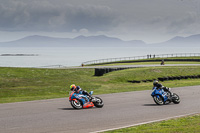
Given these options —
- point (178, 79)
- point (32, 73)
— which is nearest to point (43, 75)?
point (32, 73)

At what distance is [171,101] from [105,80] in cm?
1948

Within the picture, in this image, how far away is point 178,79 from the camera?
1460 inches

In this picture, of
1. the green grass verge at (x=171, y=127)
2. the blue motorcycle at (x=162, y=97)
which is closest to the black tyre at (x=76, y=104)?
the blue motorcycle at (x=162, y=97)

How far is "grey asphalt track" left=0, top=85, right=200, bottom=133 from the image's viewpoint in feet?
36.6

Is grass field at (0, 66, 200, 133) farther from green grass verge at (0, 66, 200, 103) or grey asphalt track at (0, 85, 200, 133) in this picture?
grey asphalt track at (0, 85, 200, 133)

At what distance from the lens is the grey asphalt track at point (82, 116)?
1116 cm

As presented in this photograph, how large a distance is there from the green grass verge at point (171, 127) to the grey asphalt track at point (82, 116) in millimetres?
969

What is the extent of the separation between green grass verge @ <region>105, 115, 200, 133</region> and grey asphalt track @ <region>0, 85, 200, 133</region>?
3.18ft

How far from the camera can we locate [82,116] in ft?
44.1

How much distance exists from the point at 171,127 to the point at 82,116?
14.0 feet

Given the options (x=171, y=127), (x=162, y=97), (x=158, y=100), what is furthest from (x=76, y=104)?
(x=171, y=127)

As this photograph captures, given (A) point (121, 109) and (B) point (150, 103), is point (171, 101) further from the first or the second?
(A) point (121, 109)

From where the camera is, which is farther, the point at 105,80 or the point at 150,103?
the point at 105,80

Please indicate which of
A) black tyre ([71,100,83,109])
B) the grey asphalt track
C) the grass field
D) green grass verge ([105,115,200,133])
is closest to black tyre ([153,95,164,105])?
the grey asphalt track
